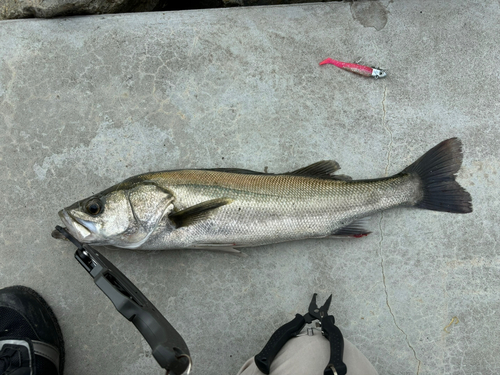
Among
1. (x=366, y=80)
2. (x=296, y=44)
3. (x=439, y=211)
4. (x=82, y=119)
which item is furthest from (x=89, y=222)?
(x=439, y=211)

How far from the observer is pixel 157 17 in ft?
11.3

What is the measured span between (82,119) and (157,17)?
4.00 ft

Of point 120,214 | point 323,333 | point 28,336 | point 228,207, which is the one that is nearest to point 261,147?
point 228,207

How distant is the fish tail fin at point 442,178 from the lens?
3.03 m

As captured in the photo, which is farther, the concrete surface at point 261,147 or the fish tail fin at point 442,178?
the concrete surface at point 261,147

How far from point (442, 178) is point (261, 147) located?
1597 mm

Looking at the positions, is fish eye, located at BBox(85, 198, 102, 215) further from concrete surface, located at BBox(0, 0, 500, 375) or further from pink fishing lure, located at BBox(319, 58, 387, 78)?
pink fishing lure, located at BBox(319, 58, 387, 78)

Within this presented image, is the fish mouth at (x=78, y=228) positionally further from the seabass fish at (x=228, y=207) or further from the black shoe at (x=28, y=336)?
the black shoe at (x=28, y=336)

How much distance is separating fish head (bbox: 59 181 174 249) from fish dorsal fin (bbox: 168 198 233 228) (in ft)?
0.33

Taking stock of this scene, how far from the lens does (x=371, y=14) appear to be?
346 cm

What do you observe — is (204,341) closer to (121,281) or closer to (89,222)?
(121,281)

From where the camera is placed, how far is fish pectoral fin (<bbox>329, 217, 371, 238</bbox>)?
2.97 meters

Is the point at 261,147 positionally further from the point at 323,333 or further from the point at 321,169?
the point at 323,333

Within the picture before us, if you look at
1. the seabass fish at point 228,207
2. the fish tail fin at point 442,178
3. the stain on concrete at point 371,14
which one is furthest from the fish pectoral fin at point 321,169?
the stain on concrete at point 371,14
